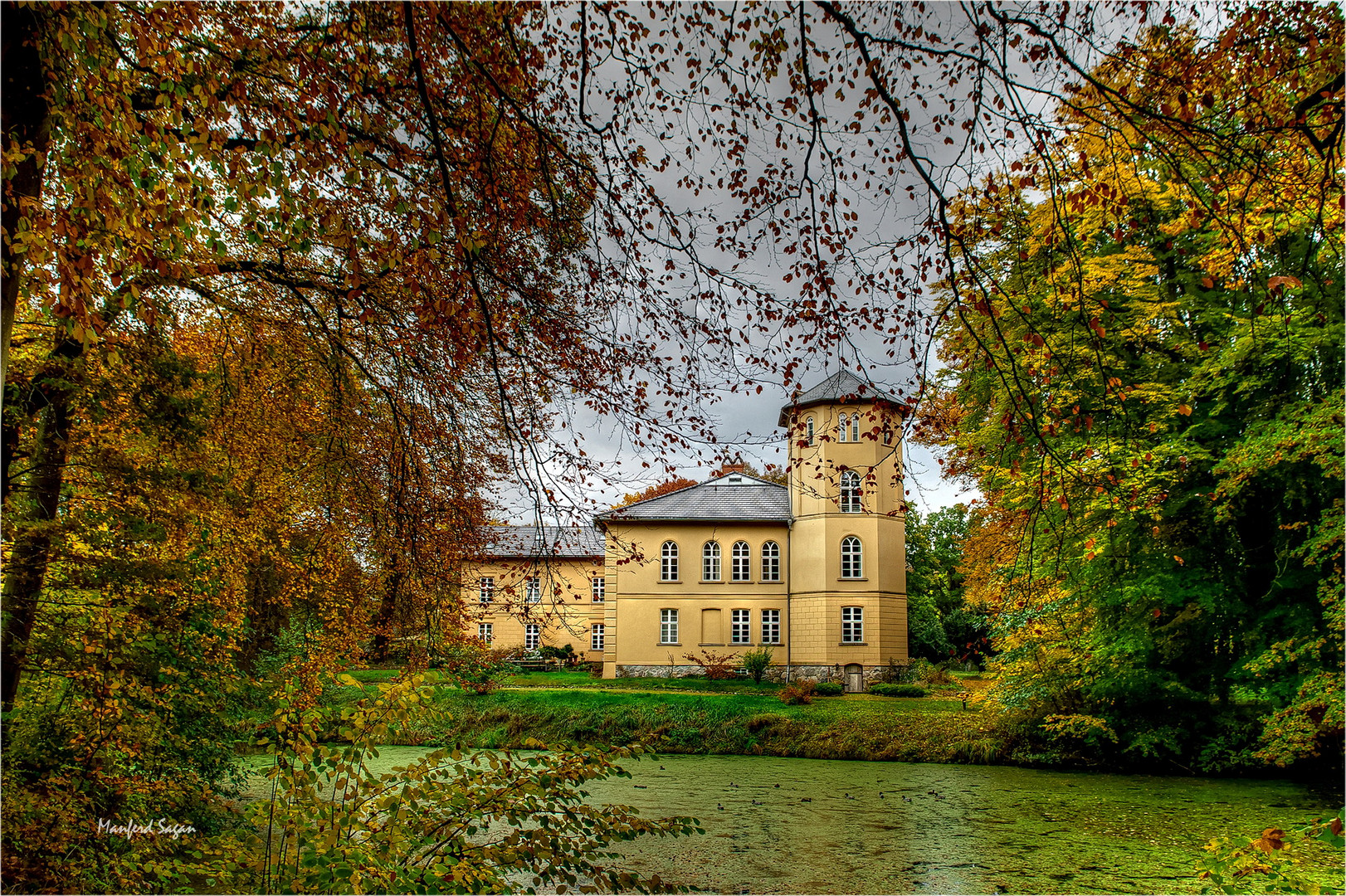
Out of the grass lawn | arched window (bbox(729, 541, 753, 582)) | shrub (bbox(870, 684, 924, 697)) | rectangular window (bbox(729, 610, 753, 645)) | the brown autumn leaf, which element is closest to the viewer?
the brown autumn leaf

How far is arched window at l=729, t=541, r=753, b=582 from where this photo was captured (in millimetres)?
23578

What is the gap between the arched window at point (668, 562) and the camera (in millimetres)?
23719

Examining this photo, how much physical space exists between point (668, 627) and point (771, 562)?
11.6 feet

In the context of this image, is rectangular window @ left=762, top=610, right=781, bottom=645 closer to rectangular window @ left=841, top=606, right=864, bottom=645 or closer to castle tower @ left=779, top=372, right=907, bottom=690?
castle tower @ left=779, top=372, right=907, bottom=690

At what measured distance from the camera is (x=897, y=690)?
1952cm

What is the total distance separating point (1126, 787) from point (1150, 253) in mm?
6894

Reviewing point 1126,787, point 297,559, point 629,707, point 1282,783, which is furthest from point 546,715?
point 1282,783

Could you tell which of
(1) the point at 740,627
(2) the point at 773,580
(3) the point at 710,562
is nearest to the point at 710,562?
(3) the point at 710,562

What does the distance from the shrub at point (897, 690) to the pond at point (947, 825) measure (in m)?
6.75

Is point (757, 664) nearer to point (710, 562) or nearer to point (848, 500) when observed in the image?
point (710, 562)

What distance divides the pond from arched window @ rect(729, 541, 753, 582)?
10905 mm

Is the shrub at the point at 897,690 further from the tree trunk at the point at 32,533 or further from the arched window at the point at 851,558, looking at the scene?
the tree trunk at the point at 32,533

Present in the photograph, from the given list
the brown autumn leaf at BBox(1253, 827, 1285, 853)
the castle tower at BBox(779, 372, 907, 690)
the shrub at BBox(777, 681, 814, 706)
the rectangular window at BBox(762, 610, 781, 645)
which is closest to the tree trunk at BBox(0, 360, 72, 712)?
the brown autumn leaf at BBox(1253, 827, 1285, 853)

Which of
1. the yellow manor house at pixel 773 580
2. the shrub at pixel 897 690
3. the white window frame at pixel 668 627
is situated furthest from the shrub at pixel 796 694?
the white window frame at pixel 668 627
